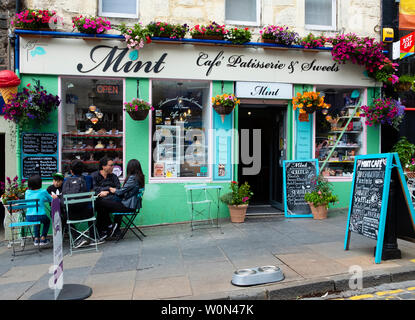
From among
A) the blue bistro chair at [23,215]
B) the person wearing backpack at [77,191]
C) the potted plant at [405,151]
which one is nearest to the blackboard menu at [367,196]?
the potted plant at [405,151]

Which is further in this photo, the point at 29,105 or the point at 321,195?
the point at 321,195

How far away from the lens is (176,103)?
27.0 feet

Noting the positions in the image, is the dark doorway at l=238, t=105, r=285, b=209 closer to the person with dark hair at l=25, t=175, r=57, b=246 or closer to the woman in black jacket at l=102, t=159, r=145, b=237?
the woman in black jacket at l=102, t=159, r=145, b=237

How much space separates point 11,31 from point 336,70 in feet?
26.0

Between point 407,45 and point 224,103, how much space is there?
4.77 m

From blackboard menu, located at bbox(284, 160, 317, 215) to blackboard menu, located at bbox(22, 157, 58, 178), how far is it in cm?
561

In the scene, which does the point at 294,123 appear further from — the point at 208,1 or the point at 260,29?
the point at 208,1

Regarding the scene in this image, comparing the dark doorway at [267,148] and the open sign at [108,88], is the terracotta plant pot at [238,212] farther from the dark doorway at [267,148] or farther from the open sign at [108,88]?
the open sign at [108,88]

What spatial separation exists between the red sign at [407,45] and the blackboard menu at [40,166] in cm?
883

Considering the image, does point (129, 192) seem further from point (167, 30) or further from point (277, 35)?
point (277, 35)

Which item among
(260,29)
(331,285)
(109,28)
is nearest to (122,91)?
(109,28)

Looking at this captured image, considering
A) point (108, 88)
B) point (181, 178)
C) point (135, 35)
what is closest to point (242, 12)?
point (135, 35)

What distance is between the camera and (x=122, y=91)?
782 centimetres

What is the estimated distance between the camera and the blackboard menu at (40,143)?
7.29 m
